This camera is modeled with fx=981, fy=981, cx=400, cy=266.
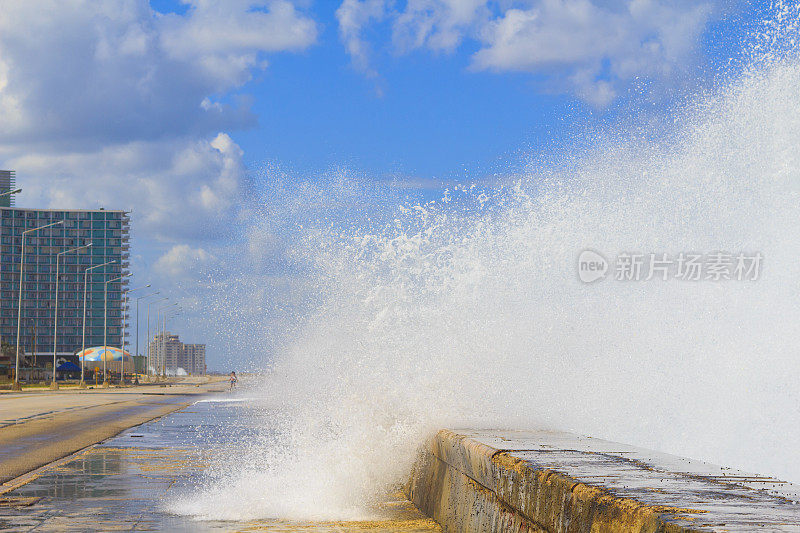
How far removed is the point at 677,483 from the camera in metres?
4.73

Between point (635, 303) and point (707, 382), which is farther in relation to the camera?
point (635, 303)

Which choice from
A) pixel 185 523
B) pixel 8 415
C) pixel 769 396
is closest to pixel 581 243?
pixel 769 396

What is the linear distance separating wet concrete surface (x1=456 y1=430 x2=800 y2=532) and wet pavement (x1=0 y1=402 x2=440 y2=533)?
1.91 metres

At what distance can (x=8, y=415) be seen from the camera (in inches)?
1093

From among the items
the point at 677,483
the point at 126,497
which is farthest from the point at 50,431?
the point at 677,483

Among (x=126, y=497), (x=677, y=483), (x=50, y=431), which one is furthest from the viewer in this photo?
(x=50, y=431)

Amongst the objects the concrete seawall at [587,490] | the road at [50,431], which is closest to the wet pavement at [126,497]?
the road at [50,431]

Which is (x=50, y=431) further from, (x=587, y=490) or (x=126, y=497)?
(x=587, y=490)

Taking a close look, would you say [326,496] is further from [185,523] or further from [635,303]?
[635,303]

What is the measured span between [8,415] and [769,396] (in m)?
22.5

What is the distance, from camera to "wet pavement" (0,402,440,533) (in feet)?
26.0

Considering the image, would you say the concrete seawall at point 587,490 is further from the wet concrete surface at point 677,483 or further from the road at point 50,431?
the road at point 50,431

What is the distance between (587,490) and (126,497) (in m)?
6.60

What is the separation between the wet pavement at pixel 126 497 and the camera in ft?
26.0
